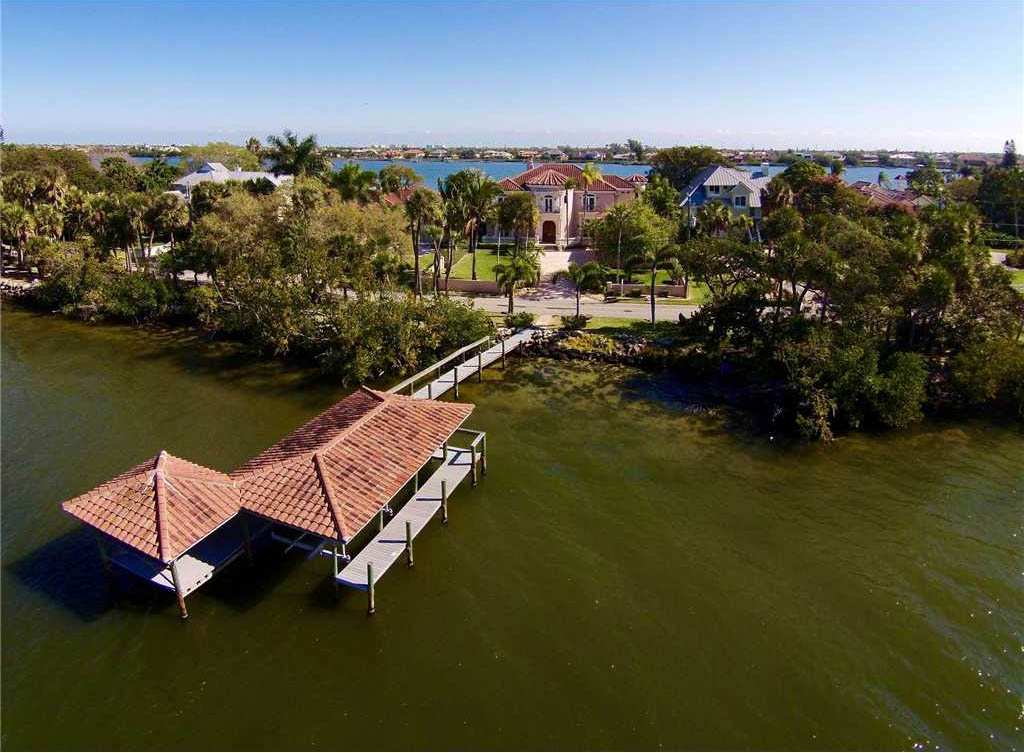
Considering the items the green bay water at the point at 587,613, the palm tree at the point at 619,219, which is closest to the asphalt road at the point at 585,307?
the palm tree at the point at 619,219

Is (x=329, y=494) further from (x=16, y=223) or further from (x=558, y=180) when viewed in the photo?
(x=558, y=180)

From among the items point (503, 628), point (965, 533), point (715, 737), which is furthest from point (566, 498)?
point (965, 533)

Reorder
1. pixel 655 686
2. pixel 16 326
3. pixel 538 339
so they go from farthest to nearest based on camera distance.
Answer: pixel 16 326 < pixel 538 339 < pixel 655 686

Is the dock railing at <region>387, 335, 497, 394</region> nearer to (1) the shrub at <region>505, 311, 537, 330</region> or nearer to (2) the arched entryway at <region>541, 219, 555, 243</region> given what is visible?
(1) the shrub at <region>505, 311, 537, 330</region>

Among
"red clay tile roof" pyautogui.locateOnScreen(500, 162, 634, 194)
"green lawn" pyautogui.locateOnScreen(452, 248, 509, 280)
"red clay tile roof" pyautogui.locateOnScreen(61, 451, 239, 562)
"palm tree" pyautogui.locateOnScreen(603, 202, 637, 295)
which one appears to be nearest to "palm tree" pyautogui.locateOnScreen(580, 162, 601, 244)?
"red clay tile roof" pyautogui.locateOnScreen(500, 162, 634, 194)

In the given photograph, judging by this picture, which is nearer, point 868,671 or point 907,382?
point 868,671

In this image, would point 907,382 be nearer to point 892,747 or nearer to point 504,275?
point 892,747
